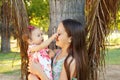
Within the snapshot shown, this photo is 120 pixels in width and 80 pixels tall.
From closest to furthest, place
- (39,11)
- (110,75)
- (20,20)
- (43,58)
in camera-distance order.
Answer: (43,58) < (20,20) < (110,75) < (39,11)

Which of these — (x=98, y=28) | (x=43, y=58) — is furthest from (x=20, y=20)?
(x=98, y=28)

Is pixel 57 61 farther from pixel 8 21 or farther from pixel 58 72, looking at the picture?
pixel 8 21

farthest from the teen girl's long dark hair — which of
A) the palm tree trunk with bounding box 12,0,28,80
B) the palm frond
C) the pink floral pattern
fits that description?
the palm tree trunk with bounding box 12,0,28,80

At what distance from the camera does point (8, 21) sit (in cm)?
438

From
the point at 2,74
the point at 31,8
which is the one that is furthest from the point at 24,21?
the point at 31,8

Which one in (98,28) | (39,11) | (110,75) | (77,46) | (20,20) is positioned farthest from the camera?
(39,11)

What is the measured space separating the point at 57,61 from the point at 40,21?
1585 cm

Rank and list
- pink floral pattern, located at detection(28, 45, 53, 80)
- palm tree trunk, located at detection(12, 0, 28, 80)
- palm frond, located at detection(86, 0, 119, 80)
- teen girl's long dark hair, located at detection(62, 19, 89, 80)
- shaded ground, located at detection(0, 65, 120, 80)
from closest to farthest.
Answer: teen girl's long dark hair, located at detection(62, 19, 89, 80) < pink floral pattern, located at detection(28, 45, 53, 80) < palm frond, located at detection(86, 0, 119, 80) < palm tree trunk, located at detection(12, 0, 28, 80) < shaded ground, located at detection(0, 65, 120, 80)

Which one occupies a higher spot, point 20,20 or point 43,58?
point 20,20

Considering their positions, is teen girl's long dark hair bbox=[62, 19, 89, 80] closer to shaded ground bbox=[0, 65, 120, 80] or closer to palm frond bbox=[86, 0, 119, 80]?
palm frond bbox=[86, 0, 119, 80]

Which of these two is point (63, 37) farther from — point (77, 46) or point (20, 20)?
point (20, 20)

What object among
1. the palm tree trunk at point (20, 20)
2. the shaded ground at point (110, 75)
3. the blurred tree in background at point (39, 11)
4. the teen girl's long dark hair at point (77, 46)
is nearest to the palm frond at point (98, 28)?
the teen girl's long dark hair at point (77, 46)

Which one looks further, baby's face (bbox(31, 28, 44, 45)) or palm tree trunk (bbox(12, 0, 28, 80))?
palm tree trunk (bbox(12, 0, 28, 80))

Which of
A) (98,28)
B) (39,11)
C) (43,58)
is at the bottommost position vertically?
(43,58)
